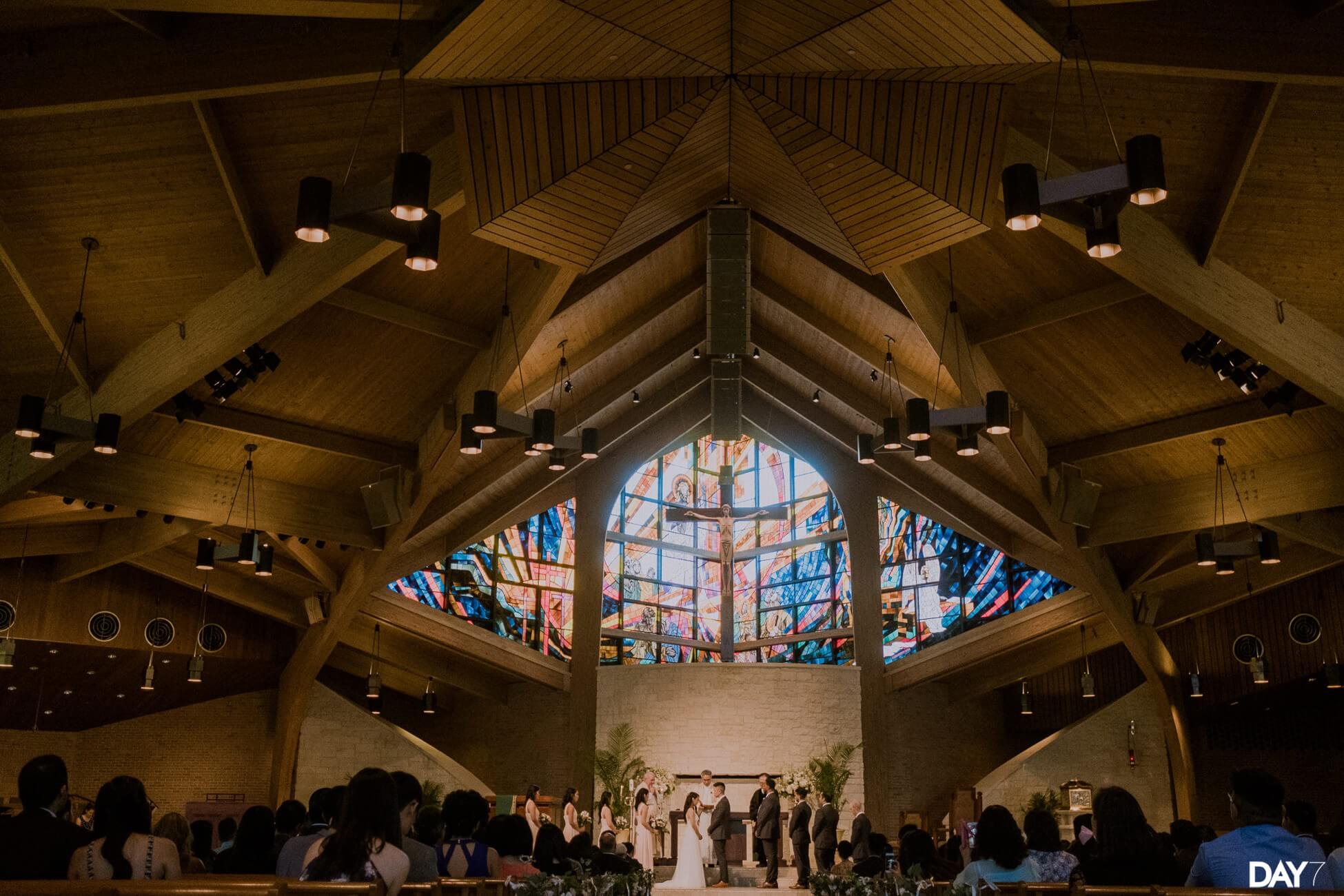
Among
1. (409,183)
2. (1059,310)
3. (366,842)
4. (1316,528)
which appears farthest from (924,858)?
(1316,528)

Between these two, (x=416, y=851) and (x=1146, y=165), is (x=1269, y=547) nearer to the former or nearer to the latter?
(x=1146, y=165)

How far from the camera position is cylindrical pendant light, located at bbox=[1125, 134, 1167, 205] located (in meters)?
5.80

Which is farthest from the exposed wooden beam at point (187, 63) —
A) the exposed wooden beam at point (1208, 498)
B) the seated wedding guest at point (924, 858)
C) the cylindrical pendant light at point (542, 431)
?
the exposed wooden beam at point (1208, 498)

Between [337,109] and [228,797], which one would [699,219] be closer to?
[337,109]

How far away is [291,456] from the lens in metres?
13.8

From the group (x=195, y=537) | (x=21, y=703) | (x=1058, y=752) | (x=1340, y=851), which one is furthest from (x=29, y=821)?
(x=1058, y=752)

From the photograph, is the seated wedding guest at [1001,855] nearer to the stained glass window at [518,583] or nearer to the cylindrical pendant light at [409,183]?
the cylindrical pendant light at [409,183]

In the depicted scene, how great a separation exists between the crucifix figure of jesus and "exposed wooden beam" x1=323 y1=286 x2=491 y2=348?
670cm

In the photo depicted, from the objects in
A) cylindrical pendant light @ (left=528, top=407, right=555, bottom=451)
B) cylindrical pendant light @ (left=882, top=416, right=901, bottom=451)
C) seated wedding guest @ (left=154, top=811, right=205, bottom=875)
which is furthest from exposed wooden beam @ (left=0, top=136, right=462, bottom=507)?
cylindrical pendant light @ (left=882, top=416, right=901, bottom=451)

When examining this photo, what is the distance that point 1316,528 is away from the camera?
13.1 m

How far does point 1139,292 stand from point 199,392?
9.42 m

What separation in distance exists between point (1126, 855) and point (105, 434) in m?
8.45

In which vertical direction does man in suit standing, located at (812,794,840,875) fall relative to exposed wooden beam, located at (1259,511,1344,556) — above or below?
below

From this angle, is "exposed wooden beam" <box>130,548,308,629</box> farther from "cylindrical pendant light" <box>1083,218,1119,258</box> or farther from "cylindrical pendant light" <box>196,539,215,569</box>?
"cylindrical pendant light" <box>1083,218,1119,258</box>
